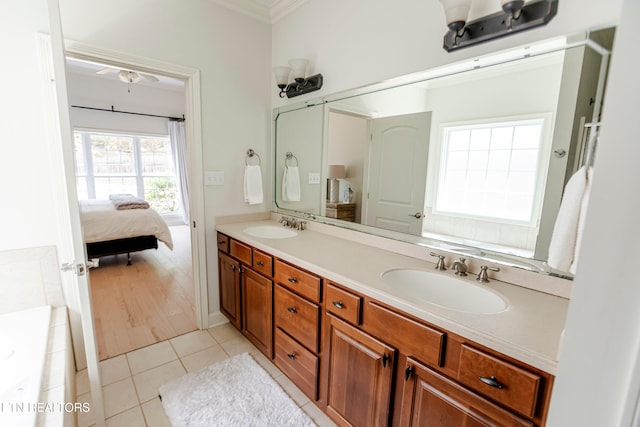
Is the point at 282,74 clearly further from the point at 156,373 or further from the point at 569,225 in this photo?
the point at 156,373

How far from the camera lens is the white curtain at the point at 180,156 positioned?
6.06 m

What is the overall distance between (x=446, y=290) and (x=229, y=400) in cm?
138

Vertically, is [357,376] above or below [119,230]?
below

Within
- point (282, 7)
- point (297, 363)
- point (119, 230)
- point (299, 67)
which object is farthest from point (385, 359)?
point (119, 230)

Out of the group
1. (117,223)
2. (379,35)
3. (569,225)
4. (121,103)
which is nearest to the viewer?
(569,225)

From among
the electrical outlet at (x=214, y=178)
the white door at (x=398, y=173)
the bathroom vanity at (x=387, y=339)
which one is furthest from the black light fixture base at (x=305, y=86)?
the bathroom vanity at (x=387, y=339)

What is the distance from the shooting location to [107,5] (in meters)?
1.77

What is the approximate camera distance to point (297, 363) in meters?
1.66

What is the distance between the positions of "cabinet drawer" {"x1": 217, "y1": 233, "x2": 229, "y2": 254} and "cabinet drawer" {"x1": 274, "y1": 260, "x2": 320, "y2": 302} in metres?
0.69

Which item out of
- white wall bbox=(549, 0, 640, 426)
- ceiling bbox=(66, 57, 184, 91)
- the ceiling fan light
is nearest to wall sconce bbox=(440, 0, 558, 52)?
white wall bbox=(549, 0, 640, 426)

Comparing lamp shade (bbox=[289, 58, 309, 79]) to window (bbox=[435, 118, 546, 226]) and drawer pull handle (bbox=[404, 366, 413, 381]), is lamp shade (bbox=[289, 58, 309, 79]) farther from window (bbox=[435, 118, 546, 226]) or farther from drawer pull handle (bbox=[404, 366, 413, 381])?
drawer pull handle (bbox=[404, 366, 413, 381])

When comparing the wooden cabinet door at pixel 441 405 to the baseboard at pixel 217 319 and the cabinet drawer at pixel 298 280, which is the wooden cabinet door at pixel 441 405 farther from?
the baseboard at pixel 217 319

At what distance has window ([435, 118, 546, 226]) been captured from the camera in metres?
1.20

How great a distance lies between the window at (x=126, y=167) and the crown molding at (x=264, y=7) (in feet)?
15.1
